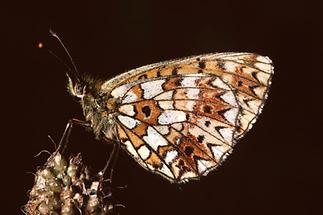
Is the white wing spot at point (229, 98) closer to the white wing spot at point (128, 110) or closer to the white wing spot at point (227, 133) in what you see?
the white wing spot at point (227, 133)

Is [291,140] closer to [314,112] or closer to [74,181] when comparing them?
[314,112]

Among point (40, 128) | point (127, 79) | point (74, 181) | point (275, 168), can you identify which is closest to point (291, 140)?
point (275, 168)

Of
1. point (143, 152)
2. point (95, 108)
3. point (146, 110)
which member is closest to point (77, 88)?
point (95, 108)

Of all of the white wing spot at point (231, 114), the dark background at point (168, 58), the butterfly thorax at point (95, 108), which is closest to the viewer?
the butterfly thorax at point (95, 108)

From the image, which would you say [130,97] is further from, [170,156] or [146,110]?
[170,156]

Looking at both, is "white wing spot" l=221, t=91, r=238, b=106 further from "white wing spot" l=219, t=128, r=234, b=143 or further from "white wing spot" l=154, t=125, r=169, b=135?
"white wing spot" l=154, t=125, r=169, b=135

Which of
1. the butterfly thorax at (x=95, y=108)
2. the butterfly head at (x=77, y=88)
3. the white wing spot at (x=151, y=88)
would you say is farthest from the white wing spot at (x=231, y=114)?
the butterfly head at (x=77, y=88)
